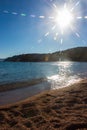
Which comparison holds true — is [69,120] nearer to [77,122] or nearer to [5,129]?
[77,122]

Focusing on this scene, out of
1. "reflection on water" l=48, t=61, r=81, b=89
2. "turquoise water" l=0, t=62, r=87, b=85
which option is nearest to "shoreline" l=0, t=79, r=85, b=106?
"reflection on water" l=48, t=61, r=81, b=89

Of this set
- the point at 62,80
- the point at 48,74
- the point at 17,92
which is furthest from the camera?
the point at 48,74

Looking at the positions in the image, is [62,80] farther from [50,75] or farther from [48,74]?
[48,74]

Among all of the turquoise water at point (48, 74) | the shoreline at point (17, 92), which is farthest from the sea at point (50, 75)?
the shoreline at point (17, 92)

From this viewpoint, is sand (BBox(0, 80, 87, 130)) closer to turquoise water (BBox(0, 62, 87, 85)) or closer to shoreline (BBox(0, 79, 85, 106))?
shoreline (BBox(0, 79, 85, 106))

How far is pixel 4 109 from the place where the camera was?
10.3m

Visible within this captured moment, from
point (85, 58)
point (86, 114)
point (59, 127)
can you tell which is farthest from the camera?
point (85, 58)

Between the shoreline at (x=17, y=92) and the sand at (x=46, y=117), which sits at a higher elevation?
the sand at (x=46, y=117)

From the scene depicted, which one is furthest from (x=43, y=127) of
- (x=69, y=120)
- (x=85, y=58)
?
(x=85, y=58)

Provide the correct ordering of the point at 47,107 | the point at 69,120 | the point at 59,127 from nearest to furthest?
the point at 59,127 < the point at 69,120 < the point at 47,107

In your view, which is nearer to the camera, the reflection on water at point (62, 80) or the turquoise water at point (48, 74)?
the reflection on water at point (62, 80)

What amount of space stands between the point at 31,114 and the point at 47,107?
4.24 feet

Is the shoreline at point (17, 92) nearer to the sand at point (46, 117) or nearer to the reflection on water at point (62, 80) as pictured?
the reflection on water at point (62, 80)

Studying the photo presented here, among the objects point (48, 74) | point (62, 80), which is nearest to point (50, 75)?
point (48, 74)
